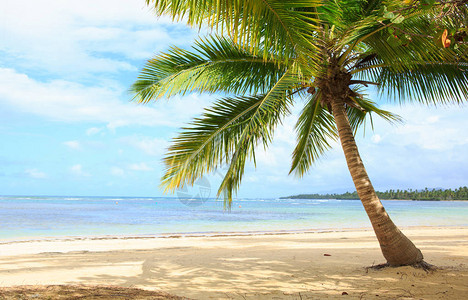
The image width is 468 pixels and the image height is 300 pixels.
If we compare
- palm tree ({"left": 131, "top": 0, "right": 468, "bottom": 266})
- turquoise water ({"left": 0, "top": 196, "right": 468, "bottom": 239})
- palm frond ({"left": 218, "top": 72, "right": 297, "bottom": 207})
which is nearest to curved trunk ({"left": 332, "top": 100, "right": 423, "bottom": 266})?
palm tree ({"left": 131, "top": 0, "right": 468, "bottom": 266})

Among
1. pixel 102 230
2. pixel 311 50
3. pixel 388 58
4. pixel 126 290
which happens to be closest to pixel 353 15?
pixel 388 58

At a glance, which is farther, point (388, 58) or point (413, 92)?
point (413, 92)

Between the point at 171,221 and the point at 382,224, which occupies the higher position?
the point at 382,224

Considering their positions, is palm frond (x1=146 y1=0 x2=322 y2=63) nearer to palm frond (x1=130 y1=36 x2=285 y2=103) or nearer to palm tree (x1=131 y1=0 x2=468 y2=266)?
palm tree (x1=131 y1=0 x2=468 y2=266)

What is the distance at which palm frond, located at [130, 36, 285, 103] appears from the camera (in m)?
6.80

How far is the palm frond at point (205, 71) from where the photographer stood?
6.80 meters

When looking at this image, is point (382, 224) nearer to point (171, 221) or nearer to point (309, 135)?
point (309, 135)

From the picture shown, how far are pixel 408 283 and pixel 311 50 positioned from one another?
3641mm

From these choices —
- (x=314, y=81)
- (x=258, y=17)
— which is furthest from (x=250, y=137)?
(x=258, y=17)

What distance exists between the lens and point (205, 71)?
7008mm

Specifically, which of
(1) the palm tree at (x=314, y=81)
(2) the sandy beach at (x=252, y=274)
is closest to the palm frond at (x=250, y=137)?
(1) the palm tree at (x=314, y=81)

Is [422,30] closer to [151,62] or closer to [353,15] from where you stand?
[353,15]

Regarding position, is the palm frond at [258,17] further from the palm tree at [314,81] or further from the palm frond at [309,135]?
the palm frond at [309,135]

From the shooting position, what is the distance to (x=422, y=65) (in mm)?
6590
